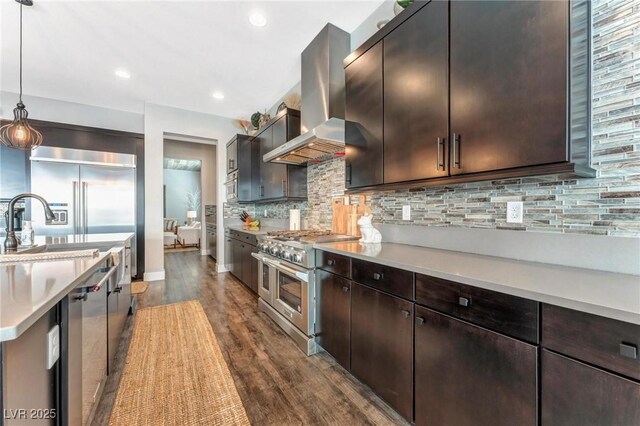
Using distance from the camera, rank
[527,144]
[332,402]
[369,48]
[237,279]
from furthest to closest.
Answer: [237,279] → [369,48] → [332,402] → [527,144]

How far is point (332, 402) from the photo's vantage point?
1603 mm

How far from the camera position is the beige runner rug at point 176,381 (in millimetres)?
1490

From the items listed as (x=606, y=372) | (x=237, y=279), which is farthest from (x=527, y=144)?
(x=237, y=279)

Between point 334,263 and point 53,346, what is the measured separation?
1.47 m

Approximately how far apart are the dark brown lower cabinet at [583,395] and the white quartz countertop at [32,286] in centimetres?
149

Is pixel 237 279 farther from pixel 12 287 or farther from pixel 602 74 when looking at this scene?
pixel 602 74

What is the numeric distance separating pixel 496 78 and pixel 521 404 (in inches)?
52.8

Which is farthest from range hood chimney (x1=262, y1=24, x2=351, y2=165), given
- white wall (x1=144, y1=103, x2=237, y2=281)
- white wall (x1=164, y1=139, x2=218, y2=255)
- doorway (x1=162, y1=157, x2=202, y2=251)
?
doorway (x1=162, y1=157, x2=202, y2=251)

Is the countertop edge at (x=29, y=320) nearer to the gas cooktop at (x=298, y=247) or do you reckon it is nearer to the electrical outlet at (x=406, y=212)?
the gas cooktop at (x=298, y=247)

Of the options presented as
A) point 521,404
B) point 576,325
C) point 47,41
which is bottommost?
point 521,404

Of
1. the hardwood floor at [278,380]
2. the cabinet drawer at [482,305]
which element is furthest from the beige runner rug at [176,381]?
the cabinet drawer at [482,305]

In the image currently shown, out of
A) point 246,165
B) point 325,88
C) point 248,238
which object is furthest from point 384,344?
point 246,165

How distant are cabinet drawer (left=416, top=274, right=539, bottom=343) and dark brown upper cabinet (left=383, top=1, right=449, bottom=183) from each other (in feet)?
2.08

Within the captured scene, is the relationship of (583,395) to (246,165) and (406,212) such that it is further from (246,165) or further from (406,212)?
(246,165)
